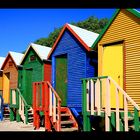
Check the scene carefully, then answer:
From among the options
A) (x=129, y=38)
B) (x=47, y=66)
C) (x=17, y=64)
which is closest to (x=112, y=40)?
(x=129, y=38)

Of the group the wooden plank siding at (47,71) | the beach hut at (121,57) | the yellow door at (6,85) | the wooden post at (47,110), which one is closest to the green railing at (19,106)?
the wooden plank siding at (47,71)

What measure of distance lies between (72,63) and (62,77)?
4.25 feet

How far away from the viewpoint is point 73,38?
42.3 ft

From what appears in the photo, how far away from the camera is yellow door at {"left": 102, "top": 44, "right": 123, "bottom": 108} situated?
10.2m

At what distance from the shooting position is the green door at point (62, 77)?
13.6m

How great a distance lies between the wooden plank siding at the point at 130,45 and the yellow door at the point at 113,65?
289 mm

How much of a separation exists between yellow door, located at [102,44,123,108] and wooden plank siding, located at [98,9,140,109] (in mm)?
289

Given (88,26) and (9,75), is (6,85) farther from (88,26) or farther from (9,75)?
(88,26)

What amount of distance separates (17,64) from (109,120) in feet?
35.9

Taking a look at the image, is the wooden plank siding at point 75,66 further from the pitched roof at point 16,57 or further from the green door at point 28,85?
the pitched roof at point 16,57

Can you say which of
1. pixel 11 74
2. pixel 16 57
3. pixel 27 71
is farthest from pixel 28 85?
pixel 16 57
